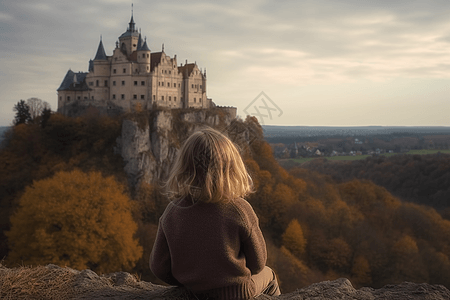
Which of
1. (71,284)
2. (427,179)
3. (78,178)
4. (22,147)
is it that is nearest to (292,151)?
(427,179)

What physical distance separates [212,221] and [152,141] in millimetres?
46536

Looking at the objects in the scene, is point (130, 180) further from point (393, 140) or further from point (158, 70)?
point (393, 140)

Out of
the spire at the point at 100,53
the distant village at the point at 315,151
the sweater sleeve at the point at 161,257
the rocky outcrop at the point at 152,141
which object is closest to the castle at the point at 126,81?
the spire at the point at 100,53

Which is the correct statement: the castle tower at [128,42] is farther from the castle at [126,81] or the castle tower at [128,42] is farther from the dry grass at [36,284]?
the dry grass at [36,284]

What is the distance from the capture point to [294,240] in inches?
1674

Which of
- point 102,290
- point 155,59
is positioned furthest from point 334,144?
point 102,290

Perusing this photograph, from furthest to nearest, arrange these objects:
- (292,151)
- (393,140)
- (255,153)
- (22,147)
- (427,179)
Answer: (393,140) → (292,151) → (427,179) → (255,153) → (22,147)

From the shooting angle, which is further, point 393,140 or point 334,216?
point 393,140

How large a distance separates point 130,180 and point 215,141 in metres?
44.1

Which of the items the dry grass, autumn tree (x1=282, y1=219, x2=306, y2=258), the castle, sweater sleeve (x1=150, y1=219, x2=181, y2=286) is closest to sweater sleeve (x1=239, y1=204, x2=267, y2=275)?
sweater sleeve (x1=150, y1=219, x2=181, y2=286)

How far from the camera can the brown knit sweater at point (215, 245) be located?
4.64 meters

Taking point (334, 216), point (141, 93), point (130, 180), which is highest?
point (141, 93)

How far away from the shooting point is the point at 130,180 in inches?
1864

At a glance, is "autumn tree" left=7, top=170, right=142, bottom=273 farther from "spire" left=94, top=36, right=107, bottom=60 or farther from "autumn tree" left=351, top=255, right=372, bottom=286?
"spire" left=94, top=36, right=107, bottom=60
